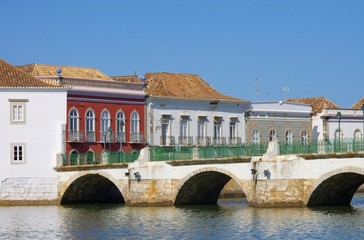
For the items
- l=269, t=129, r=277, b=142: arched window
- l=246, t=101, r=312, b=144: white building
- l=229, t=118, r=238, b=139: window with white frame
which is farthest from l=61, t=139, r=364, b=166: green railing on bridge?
l=269, t=129, r=277, b=142: arched window

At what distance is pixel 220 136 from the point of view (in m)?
69.9

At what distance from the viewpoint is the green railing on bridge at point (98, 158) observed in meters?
54.9

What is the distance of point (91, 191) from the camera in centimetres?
5903

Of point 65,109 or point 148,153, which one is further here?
point 65,109

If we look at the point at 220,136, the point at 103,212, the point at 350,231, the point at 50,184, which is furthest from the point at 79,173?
the point at 350,231

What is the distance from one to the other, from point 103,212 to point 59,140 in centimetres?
911

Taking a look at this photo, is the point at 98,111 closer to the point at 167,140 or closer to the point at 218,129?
the point at 167,140

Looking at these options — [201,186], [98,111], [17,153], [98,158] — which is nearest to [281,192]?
[201,186]

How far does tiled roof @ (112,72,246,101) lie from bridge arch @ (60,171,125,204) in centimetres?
829

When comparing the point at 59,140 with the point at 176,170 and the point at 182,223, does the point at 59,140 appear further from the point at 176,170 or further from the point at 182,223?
the point at 182,223

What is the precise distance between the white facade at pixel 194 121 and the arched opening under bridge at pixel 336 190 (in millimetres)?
19461

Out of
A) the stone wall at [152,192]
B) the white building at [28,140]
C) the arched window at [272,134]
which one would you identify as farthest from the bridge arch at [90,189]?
the arched window at [272,134]

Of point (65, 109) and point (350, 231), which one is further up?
point (65, 109)

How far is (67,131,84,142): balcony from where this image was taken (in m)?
59.8
